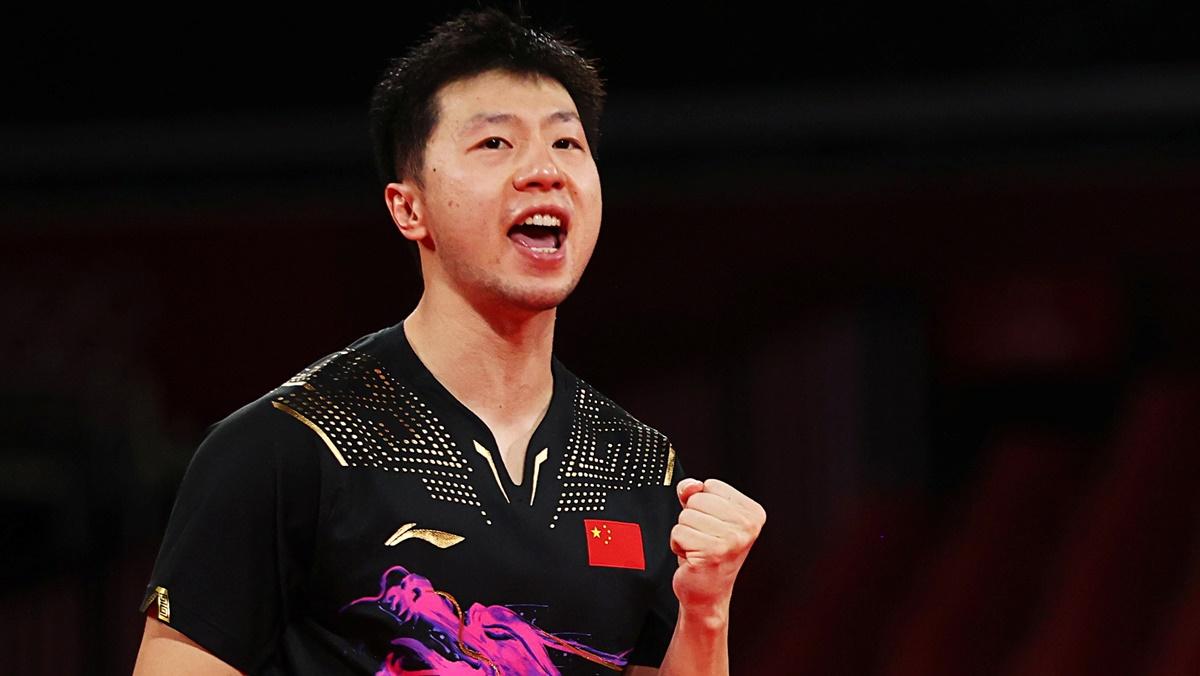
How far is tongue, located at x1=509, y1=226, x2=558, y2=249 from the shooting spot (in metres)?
1.49

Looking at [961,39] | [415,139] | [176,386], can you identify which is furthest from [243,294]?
[415,139]

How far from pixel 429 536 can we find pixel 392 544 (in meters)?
0.04

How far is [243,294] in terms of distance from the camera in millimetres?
5062

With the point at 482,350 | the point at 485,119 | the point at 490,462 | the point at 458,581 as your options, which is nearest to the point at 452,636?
the point at 458,581

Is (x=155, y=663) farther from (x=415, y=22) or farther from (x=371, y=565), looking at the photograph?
(x=415, y=22)

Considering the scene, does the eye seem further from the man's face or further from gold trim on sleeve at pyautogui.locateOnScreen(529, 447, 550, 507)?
gold trim on sleeve at pyautogui.locateOnScreen(529, 447, 550, 507)

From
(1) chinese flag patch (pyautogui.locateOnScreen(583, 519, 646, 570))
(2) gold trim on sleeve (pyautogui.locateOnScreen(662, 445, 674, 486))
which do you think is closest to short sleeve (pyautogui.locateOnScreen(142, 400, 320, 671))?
(1) chinese flag patch (pyautogui.locateOnScreen(583, 519, 646, 570))

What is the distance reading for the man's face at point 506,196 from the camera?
1484mm

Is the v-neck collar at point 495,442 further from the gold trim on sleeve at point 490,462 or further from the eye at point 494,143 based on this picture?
the eye at point 494,143

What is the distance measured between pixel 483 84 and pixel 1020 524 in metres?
3.35

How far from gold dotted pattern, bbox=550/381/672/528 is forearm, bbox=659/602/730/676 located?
0.14 metres

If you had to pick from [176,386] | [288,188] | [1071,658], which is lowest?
[1071,658]

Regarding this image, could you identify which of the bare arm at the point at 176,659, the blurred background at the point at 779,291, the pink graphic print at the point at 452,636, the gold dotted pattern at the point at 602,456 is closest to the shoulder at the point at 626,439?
the gold dotted pattern at the point at 602,456

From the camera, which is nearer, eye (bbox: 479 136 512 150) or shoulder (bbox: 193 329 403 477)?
shoulder (bbox: 193 329 403 477)
